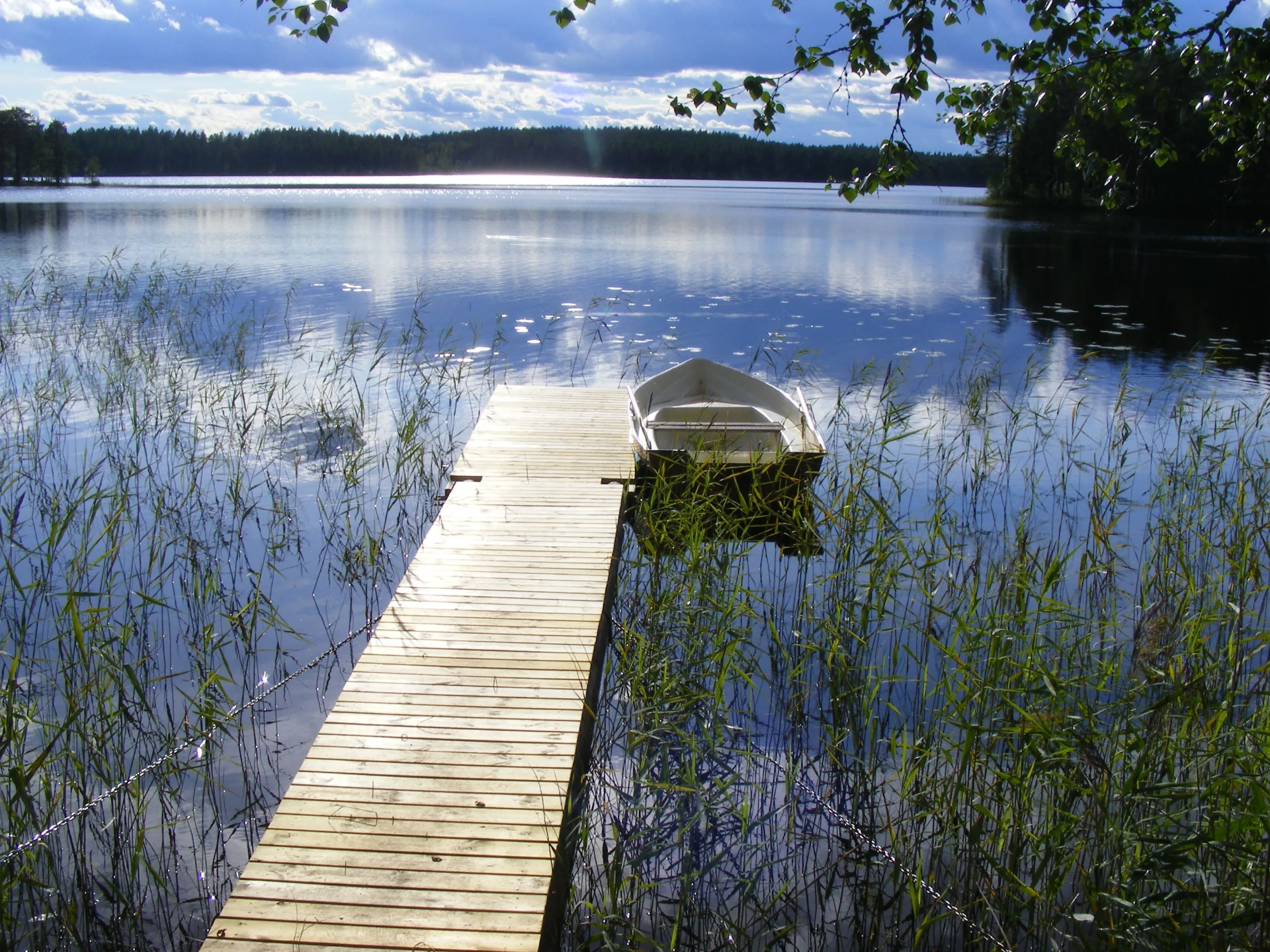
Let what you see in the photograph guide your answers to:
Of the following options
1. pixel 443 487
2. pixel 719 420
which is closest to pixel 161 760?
pixel 443 487

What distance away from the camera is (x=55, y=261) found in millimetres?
18953

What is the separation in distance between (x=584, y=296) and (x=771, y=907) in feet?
52.2

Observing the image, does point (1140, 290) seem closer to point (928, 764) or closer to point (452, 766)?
point (928, 764)

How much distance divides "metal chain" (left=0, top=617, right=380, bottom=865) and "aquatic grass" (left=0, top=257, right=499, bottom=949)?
0.14ft

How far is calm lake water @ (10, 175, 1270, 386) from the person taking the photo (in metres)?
14.4

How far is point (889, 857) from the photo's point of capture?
3.38 m

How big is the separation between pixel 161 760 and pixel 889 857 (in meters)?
2.57

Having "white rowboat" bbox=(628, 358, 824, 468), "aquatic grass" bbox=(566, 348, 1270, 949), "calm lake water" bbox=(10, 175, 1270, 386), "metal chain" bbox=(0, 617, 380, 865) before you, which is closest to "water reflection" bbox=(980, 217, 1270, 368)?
"calm lake water" bbox=(10, 175, 1270, 386)

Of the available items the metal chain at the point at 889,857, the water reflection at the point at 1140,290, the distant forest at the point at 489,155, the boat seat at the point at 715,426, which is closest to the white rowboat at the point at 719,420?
the boat seat at the point at 715,426

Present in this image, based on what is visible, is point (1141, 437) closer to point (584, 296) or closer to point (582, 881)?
point (582, 881)

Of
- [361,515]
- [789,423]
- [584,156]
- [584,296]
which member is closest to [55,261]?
[584,296]

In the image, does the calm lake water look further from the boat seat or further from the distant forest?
Result: the distant forest

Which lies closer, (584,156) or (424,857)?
(424,857)

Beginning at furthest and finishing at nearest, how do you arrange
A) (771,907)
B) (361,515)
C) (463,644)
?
(361,515), (463,644), (771,907)
